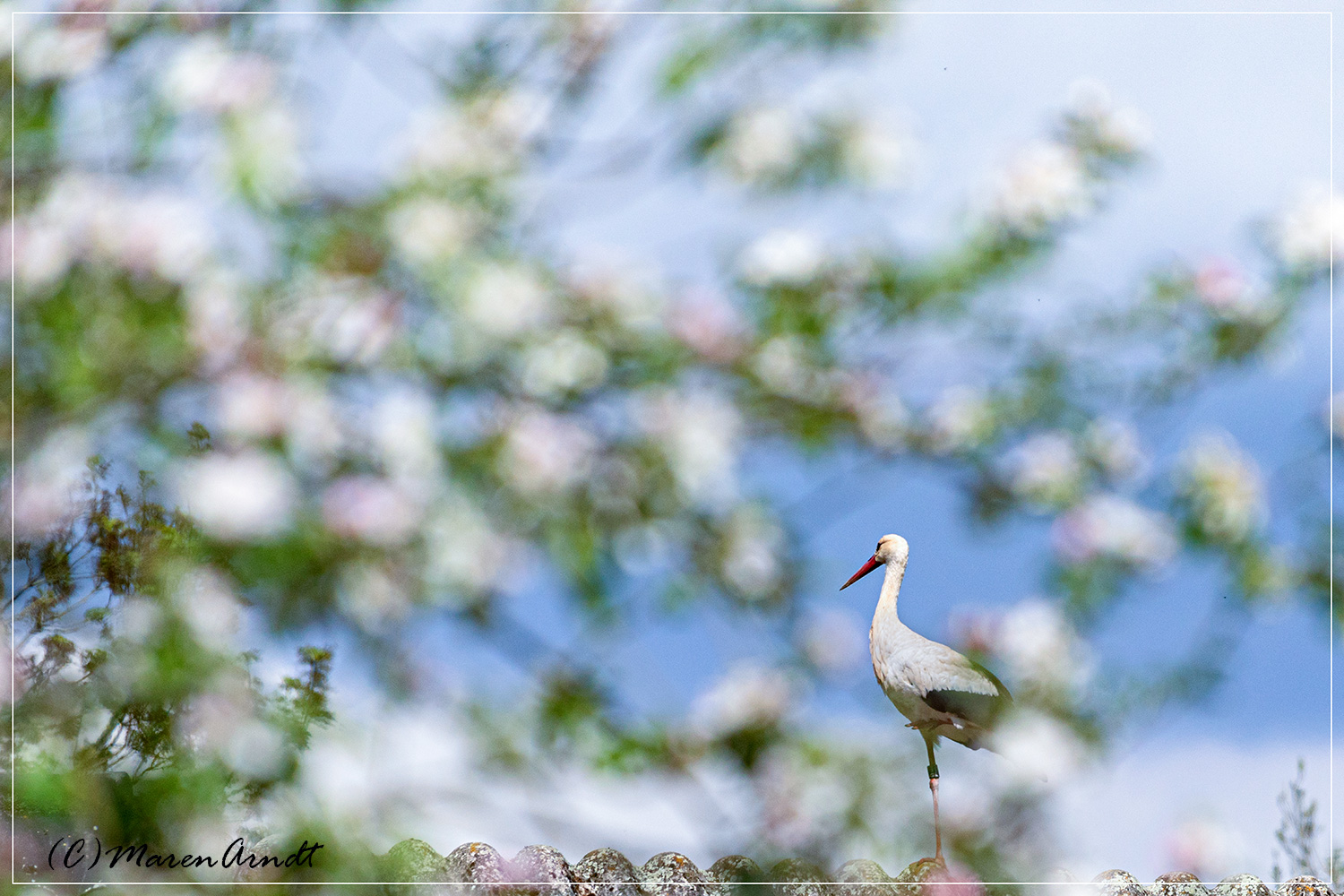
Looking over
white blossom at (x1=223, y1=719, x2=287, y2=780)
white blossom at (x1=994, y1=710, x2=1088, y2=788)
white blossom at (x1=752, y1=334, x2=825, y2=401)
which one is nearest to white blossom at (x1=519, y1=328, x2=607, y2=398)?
white blossom at (x1=752, y1=334, x2=825, y2=401)

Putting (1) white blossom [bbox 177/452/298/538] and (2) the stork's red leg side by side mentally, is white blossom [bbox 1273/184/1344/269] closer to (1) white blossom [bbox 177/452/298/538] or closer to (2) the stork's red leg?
(2) the stork's red leg

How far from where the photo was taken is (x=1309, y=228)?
2.11 metres

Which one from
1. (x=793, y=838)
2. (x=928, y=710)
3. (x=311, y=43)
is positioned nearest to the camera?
(x=928, y=710)

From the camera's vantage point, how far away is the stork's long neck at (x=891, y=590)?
1621mm

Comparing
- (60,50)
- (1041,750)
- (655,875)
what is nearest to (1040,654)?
(1041,750)

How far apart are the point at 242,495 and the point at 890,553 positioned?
127cm

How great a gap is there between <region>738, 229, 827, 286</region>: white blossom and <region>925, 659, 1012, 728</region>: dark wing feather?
94 centimetres

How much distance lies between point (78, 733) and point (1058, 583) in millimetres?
2080

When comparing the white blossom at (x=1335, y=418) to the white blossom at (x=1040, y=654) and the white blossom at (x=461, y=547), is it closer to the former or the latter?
the white blossom at (x=1040, y=654)

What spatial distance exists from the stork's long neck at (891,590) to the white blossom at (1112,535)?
0.60 m

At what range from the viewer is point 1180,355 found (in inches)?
87.2

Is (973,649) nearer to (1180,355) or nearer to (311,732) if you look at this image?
(1180,355)

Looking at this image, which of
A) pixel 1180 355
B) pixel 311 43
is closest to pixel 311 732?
pixel 311 43

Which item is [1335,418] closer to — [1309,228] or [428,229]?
[1309,228]
